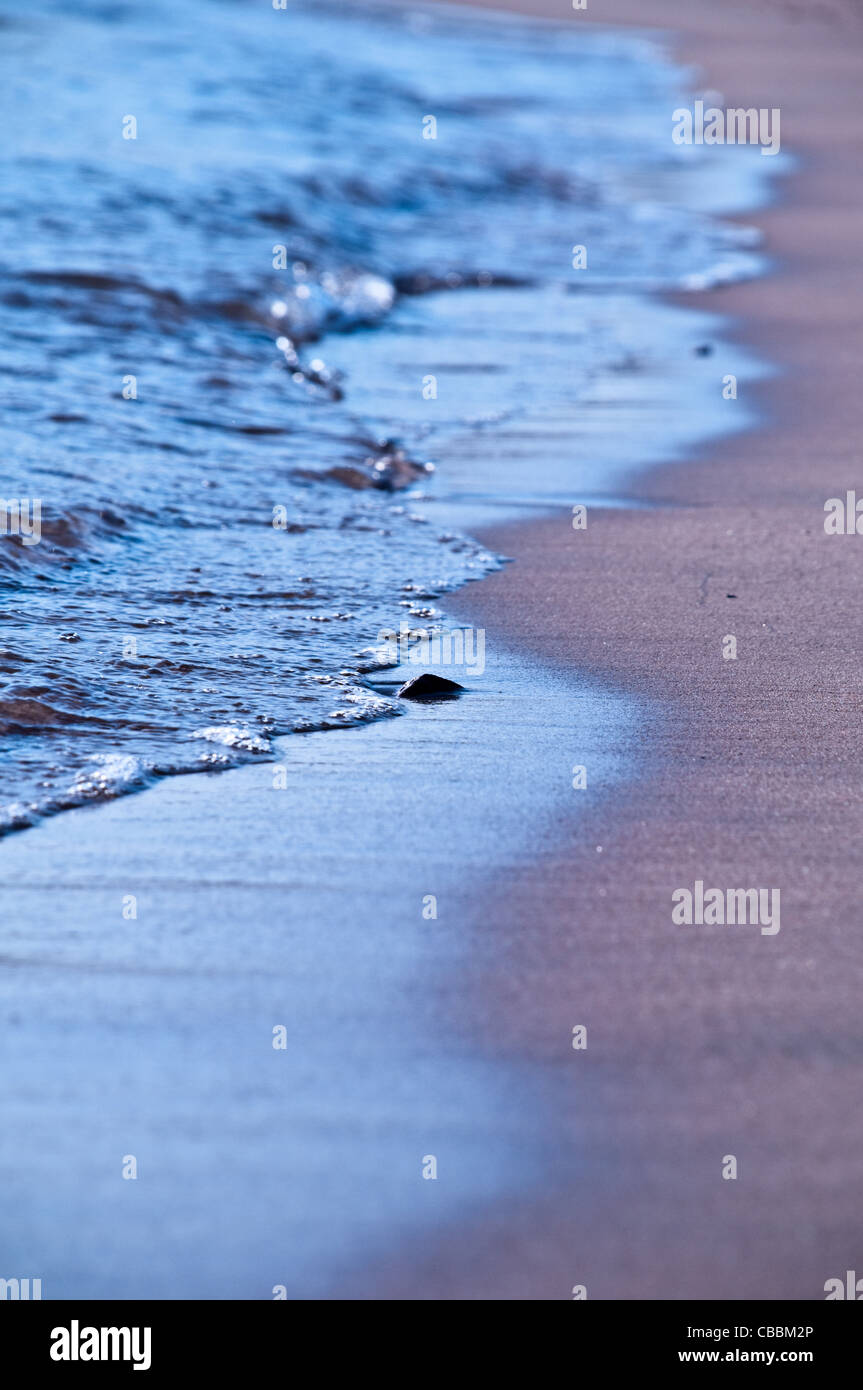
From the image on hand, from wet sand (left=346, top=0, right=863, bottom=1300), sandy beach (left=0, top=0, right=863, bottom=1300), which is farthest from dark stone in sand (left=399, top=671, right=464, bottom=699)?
wet sand (left=346, top=0, right=863, bottom=1300)

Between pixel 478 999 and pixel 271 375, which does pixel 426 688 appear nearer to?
pixel 478 999

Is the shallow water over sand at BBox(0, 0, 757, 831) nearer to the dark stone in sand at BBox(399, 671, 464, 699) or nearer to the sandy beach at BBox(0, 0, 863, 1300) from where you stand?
the dark stone in sand at BBox(399, 671, 464, 699)

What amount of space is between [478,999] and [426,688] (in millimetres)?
1362

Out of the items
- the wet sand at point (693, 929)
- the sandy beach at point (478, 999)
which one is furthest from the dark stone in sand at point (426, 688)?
the wet sand at point (693, 929)

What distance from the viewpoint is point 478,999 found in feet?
8.20

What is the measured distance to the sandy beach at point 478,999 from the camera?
2018 millimetres

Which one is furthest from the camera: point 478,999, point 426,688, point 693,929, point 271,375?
point 271,375

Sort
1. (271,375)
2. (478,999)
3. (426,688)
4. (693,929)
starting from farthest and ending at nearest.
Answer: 1. (271,375)
2. (426,688)
3. (693,929)
4. (478,999)

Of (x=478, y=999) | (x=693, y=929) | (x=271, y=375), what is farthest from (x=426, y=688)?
(x=271, y=375)

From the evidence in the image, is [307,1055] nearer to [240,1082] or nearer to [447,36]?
[240,1082]

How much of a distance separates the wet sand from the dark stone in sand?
0.36 m

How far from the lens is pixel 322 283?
364 inches

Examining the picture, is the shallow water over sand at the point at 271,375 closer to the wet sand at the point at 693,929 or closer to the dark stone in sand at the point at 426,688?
the dark stone in sand at the point at 426,688

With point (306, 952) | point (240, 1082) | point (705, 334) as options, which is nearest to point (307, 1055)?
point (240, 1082)
